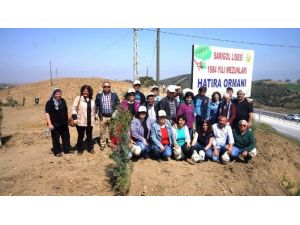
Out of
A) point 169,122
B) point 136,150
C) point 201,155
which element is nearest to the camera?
point 136,150

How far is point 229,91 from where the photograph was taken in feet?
24.7

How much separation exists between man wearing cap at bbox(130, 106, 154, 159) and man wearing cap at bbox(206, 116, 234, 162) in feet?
5.13

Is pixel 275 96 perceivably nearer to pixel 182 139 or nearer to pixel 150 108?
pixel 182 139

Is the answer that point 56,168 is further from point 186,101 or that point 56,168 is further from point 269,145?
point 269,145

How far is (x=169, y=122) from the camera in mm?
6609

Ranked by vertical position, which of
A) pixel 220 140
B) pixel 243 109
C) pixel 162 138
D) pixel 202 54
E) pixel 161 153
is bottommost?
pixel 161 153

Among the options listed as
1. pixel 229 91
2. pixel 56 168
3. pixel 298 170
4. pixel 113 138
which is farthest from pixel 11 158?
pixel 298 170

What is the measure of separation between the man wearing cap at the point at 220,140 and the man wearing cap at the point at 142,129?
61.6 inches

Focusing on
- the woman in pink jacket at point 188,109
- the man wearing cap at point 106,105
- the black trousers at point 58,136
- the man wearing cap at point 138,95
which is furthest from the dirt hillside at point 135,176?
the man wearing cap at point 138,95

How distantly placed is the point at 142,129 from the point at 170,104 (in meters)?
0.98

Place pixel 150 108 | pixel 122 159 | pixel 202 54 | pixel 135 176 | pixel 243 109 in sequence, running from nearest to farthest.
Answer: pixel 122 159 < pixel 135 176 < pixel 150 108 < pixel 243 109 < pixel 202 54

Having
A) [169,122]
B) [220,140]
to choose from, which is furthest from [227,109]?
[169,122]

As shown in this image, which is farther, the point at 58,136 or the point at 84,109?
the point at 58,136

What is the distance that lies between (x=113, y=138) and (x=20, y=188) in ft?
7.42
